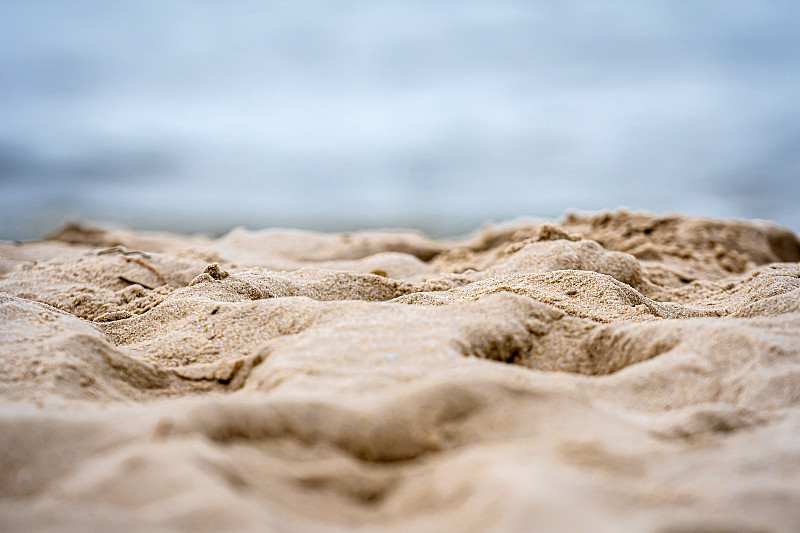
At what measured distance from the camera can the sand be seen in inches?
34.9

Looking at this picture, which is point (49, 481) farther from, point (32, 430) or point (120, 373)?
point (120, 373)

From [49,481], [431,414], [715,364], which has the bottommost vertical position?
[49,481]

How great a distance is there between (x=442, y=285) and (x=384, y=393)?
60.3 inches

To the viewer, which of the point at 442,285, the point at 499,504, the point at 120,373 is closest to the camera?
the point at 499,504

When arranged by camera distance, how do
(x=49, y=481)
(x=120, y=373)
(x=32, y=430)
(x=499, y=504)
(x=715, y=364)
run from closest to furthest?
1. (x=499, y=504)
2. (x=49, y=481)
3. (x=32, y=430)
4. (x=715, y=364)
5. (x=120, y=373)

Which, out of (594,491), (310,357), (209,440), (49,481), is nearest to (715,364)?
(594,491)

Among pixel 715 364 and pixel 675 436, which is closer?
pixel 675 436

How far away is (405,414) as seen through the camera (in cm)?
114

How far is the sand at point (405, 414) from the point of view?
89cm

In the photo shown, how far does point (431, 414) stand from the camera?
45.1 inches

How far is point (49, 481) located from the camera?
0.97 m

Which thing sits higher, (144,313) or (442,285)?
(442,285)

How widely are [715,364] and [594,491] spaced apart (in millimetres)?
678

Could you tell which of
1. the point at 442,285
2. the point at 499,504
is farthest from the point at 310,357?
the point at 442,285
